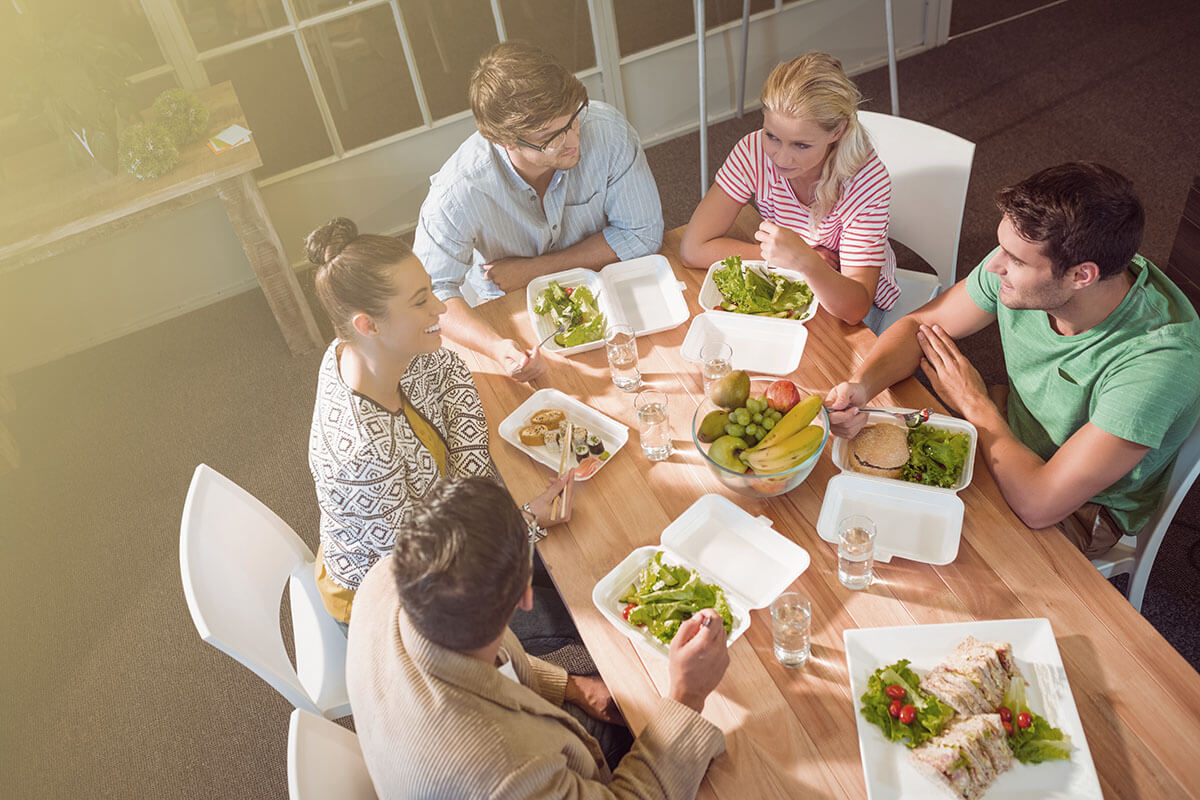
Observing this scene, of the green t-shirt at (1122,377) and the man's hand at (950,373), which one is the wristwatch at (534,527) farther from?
the green t-shirt at (1122,377)

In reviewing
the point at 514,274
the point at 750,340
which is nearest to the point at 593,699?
the point at 750,340

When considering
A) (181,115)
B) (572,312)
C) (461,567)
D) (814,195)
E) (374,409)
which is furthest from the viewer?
(181,115)

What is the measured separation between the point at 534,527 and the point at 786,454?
50cm

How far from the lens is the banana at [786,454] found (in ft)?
5.50

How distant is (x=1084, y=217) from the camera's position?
1633mm

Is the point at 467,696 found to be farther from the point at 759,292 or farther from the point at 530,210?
the point at 530,210

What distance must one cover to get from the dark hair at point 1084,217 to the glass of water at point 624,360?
816 mm

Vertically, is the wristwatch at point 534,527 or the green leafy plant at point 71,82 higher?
the green leafy plant at point 71,82

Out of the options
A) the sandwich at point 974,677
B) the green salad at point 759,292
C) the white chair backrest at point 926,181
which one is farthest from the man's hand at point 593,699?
the white chair backrest at point 926,181

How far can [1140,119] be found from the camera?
391 cm

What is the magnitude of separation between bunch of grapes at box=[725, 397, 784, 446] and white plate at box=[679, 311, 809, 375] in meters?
0.27

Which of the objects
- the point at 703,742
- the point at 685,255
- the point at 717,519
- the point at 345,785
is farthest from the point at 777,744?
the point at 685,255

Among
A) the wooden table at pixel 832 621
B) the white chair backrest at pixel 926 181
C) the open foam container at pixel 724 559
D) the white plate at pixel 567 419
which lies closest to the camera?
the wooden table at pixel 832 621

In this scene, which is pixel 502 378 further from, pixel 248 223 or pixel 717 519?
pixel 248 223
